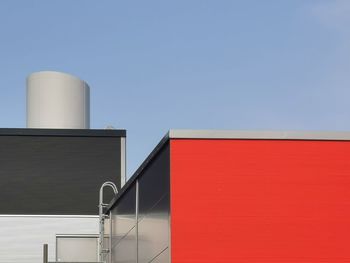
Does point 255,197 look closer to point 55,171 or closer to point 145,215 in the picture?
point 145,215

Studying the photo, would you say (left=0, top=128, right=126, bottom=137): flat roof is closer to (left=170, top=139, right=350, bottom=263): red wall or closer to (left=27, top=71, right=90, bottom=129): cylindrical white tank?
(left=27, top=71, right=90, bottom=129): cylindrical white tank

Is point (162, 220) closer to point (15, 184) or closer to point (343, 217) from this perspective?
point (343, 217)

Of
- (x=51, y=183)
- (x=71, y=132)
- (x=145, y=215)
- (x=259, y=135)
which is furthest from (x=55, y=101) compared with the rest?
(x=259, y=135)

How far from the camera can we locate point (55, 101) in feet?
107

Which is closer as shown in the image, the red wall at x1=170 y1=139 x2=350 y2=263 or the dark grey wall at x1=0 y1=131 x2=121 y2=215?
the red wall at x1=170 y1=139 x2=350 y2=263

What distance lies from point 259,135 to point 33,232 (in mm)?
14968

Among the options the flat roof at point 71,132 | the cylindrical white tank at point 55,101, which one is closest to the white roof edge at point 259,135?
the flat roof at point 71,132

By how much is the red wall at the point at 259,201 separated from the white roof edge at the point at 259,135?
0.10 m

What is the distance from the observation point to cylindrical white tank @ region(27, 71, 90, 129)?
3266 cm

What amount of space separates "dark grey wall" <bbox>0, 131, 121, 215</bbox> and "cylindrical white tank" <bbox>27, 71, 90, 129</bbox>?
0.97 meters

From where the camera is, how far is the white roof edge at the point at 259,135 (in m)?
16.8

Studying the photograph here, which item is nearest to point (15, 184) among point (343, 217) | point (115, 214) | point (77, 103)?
point (77, 103)

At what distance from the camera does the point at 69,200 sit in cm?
3123

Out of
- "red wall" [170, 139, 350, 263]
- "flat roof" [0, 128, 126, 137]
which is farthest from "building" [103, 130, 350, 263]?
"flat roof" [0, 128, 126, 137]
